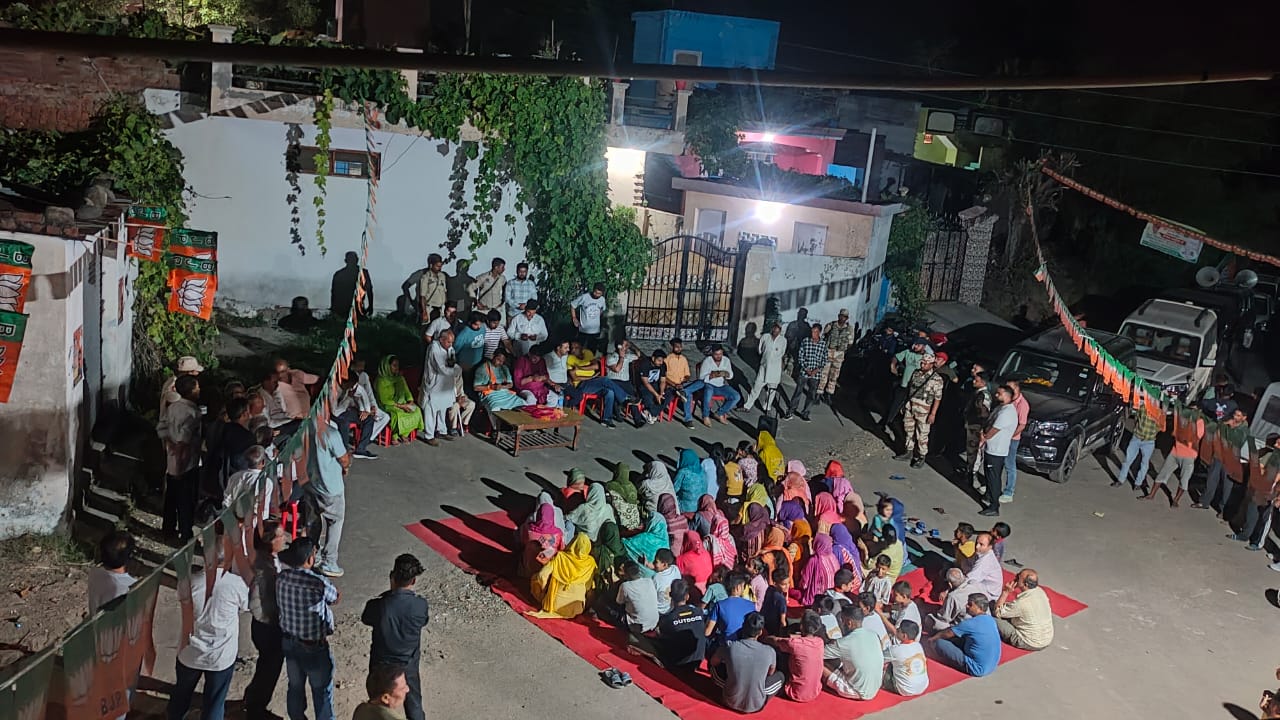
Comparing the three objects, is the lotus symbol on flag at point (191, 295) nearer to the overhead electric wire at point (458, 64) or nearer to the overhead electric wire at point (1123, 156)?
the overhead electric wire at point (458, 64)

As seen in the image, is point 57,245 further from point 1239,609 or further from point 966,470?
point 1239,609

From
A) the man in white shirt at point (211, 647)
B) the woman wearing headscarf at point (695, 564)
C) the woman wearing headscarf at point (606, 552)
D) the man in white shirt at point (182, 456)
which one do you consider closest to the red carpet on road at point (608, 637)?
the woman wearing headscarf at point (606, 552)

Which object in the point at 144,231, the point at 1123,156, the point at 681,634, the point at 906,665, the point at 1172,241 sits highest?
the point at 1123,156

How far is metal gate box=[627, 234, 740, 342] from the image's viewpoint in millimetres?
19656

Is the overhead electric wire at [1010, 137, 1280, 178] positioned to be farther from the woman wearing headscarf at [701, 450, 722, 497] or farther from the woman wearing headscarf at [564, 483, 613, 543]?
the woman wearing headscarf at [564, 483, 613, 543]

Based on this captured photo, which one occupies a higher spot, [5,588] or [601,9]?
[601,9]

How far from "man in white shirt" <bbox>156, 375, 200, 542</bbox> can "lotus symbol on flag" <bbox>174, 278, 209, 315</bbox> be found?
3.44ft

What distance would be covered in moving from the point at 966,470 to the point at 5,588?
1221 centimetres

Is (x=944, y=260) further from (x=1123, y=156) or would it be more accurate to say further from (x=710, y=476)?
(x=710, y=476)

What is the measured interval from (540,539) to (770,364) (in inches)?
279

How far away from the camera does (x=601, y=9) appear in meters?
33.7

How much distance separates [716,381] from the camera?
1623cm

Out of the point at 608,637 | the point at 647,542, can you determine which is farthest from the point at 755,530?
the point at 608,637

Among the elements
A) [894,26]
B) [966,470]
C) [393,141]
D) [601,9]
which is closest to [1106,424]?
[966,470]
